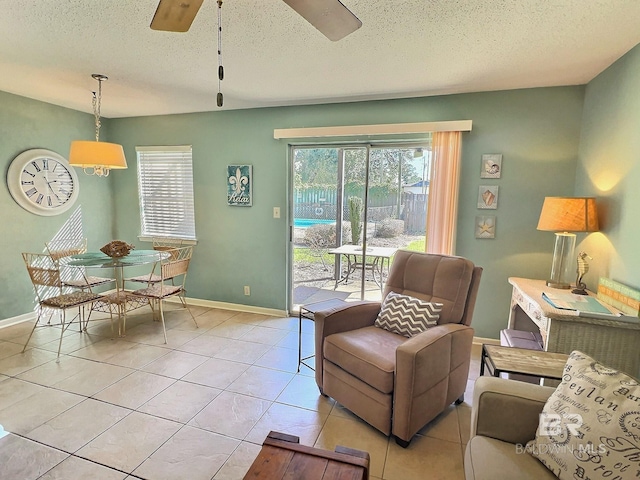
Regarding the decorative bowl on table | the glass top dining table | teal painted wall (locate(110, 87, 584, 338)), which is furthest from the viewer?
the decorative bowl on table

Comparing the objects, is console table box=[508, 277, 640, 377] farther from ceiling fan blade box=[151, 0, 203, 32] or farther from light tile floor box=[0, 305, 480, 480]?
ceiling fan blade box=[151, 0, 203, 32]

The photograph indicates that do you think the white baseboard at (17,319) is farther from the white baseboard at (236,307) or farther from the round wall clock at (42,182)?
the white baseboard at (236,307)

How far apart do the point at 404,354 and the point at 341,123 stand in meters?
2.52

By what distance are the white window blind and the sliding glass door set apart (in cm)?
144

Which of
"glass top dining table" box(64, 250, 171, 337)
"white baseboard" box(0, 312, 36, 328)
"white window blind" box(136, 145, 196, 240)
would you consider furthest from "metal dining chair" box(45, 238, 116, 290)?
"white window blind" box(136, 145, 196, 240)

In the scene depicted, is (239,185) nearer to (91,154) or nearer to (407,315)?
(91,154)

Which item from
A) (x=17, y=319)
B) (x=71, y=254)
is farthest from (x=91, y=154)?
(x=17, y=319)

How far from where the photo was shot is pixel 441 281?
2.36m

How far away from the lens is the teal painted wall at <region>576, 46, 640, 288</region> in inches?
81.4

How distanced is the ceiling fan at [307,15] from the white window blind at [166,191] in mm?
2851

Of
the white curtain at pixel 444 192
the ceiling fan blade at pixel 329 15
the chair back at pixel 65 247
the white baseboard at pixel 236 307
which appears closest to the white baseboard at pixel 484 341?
the white curtain at pixel 444 192

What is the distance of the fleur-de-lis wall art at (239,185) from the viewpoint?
3936mm

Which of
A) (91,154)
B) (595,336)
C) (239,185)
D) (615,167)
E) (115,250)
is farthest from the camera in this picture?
(239,185)

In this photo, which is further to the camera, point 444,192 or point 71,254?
point 71,254
